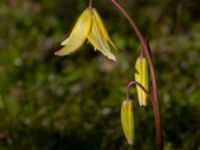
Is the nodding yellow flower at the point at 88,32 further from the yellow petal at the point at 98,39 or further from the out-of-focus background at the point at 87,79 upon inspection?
the out-of-focus background at the point at 87,79

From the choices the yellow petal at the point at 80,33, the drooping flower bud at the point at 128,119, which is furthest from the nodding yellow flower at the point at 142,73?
the yellow petal at the point at 80,33

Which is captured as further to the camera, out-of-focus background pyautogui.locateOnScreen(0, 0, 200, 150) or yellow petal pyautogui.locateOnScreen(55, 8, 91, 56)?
out-of-focus background pyautogui.locateOnScreen(0, 0, 200, 150)

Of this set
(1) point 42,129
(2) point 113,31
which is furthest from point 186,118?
(2) point 113,31

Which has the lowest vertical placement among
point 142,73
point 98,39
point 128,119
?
point 128,119

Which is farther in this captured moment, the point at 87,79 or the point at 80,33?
the point at 87,79

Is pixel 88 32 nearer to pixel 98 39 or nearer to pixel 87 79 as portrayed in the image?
pixel 98 39

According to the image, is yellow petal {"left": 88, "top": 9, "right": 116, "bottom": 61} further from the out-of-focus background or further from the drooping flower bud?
the out-of-focus background

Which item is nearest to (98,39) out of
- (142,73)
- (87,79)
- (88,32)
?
(88,32)

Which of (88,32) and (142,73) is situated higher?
(88,32)

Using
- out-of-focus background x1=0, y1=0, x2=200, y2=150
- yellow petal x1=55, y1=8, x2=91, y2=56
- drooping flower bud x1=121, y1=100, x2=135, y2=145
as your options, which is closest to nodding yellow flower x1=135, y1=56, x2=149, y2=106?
drooping flower bud x1=121, y1=100, x2=135, y2=145
